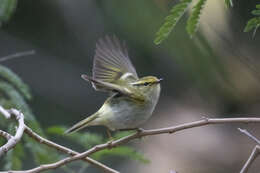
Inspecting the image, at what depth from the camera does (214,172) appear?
27.3 feet

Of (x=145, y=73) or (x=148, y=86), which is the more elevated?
(x=148, y=86)

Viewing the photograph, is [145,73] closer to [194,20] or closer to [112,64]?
[112,64]

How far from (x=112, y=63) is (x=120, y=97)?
0.52 meters

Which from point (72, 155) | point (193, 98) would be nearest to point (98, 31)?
point (193, 98)

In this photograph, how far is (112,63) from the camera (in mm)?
3832

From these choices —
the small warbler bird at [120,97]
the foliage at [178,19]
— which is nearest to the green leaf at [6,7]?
→ the small warbler bird at [120,97]

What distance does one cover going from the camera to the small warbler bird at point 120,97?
10.8 feet

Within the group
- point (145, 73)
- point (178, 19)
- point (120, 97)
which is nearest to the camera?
point (178, 19)

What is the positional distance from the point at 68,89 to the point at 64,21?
1164mm

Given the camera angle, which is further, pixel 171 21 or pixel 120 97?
pixel 120 97

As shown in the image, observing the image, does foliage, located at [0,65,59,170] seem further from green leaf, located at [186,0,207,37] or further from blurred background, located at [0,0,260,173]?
blurred background, located at [0,0,260,173]

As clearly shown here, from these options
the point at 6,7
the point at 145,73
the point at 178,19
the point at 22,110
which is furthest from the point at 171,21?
the point at 145,73

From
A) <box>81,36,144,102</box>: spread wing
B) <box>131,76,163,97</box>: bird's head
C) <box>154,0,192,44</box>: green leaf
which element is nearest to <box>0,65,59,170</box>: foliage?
<box>81,36,144,102</box>: spread wing

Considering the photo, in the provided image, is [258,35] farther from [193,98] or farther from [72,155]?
[72,155]
